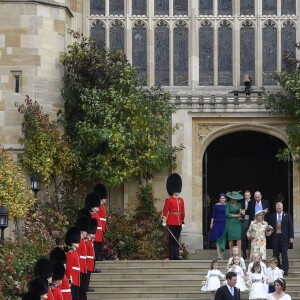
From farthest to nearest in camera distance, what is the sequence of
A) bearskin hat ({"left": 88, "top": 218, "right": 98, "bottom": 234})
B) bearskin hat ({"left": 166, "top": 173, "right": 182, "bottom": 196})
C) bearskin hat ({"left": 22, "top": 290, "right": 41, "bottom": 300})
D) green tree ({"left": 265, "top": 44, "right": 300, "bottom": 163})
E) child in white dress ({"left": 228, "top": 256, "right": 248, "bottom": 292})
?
green tree ({"left": 265, "top": 44, "right": 300, "bottom": 163})
bearskin hat ({"left": 166, "top": 173, "right": 182, "bottom": 196})
bearskin hat ({"left": 88, "top": 218, "right": 98, "bottom": 234})
child in white dress ({"left": 228, "top": 256, "right": 248, "bottom": 292})
bearskin hat ({"left": 22, "top": 290, "right": 41, "bottom": 300})

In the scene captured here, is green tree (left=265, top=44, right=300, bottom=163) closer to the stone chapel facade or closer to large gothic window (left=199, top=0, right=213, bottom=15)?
the stone chapel facade

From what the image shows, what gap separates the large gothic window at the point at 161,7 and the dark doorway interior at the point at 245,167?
4.56 m

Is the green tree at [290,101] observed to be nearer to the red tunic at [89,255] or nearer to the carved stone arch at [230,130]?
the carved stone arch at [230,130]

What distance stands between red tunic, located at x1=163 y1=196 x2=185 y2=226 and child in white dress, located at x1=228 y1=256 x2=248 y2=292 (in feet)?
13.0

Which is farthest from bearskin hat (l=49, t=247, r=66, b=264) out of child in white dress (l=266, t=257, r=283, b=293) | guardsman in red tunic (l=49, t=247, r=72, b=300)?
child in white dress (l=266, t=257, r=283, b=293)

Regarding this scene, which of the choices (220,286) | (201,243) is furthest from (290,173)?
(220,286)

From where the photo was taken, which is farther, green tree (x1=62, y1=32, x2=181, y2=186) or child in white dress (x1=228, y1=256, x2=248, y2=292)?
green tree (x1=62, y1=32, x2=181, y2=186)

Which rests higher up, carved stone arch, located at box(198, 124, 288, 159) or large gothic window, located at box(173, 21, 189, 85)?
large gothic window, located at box(173, 21, 189, 85)

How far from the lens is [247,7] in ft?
127

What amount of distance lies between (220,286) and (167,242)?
5.64m

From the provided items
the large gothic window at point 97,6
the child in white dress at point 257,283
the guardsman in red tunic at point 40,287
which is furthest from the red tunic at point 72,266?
the large gothic window at point 97,6

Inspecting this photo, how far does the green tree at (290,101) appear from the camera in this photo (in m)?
36.4

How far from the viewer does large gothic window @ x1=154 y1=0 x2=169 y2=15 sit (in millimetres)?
38656

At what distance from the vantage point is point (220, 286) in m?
30.1
